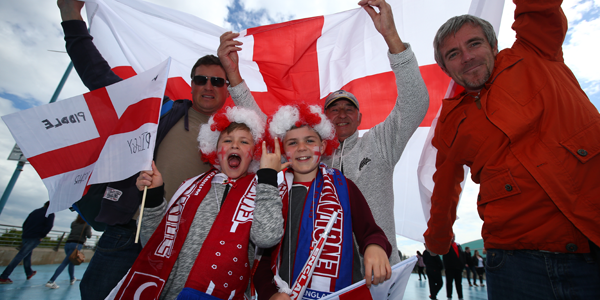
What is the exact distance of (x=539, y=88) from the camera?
4.62ft

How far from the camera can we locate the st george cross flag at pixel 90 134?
170 centimetres

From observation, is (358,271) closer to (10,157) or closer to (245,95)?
(245,95)

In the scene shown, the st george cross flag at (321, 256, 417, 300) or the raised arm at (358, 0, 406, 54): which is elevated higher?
the raised arm at (358, 0, 406, 54)

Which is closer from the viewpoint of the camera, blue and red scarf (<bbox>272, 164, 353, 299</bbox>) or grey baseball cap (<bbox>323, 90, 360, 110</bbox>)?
blue and red scarf (<bbox>272, 164, 353, 299</bbox>)

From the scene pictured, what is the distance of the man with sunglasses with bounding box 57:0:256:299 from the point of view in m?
1.75

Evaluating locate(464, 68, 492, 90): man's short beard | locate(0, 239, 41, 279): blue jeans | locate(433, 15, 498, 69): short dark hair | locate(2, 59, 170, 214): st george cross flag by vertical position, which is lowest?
locate(0, 239, 41, 279): blue jeans

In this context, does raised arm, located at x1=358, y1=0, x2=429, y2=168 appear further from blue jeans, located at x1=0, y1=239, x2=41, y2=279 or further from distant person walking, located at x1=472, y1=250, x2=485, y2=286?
distant person walking, located at x1=472, y1=250, x2=485, y2=286

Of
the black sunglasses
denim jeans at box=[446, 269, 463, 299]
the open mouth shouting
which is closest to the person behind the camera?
the open mouth shouting

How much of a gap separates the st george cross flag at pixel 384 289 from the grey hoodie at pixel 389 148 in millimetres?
556

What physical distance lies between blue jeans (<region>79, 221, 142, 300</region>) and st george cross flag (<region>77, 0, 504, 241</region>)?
160 cm

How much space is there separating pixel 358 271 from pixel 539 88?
1264 mm

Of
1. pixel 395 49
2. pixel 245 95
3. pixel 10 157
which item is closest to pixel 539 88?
pixel 395 49

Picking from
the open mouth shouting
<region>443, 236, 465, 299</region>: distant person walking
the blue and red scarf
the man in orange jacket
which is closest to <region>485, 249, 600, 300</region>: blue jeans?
the man in orange jacket


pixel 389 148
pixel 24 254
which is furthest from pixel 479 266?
pixel 24 254
